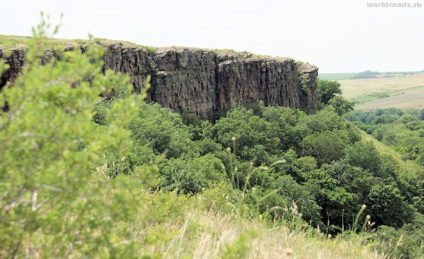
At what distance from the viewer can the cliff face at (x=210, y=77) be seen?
4094 centimetres

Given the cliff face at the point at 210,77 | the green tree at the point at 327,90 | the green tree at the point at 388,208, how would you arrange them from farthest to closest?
the green tree at the point at 327,90
the cliff face at the point at 210,77
the green tree at the point at 388,208

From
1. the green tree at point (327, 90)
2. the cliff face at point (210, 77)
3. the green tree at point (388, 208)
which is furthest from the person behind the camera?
the green tree at point (327, 90)

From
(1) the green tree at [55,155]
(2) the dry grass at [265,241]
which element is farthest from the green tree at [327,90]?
(1) the green tree at [55,155]

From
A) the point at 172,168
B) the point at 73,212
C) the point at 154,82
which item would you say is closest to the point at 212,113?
the point at 154,82

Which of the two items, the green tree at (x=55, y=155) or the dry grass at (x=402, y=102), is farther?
the dry grass at (x=402, y=102)

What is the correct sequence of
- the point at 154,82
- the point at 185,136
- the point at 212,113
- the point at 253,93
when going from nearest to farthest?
the point at 185,136 < the point at 154,82 < the point at 212,113 < the point at 253,93

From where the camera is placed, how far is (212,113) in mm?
51562

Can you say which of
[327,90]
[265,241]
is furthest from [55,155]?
[327,90]

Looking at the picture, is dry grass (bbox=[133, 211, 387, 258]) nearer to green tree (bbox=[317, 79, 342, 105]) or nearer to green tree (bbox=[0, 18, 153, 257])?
green tree (bbox=[0, 18, 153, 257])

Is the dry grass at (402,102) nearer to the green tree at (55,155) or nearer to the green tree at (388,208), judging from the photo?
the green tree at (388,208)

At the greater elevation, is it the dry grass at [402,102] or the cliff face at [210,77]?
the cliff face at [210,77]

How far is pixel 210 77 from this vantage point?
1994 inches

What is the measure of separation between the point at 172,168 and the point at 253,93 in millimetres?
38526

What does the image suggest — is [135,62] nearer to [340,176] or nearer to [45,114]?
[340,176]
